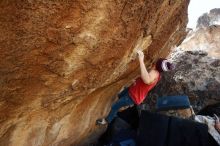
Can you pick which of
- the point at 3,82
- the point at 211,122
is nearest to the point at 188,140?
the point at 211,122

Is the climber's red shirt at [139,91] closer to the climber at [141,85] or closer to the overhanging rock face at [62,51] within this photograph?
the climber at [141,85]

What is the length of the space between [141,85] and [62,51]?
2189 millimetres

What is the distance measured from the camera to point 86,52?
339 cm

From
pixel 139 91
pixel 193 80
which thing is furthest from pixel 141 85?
pixel 193 80

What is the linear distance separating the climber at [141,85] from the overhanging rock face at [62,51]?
25 centimetres

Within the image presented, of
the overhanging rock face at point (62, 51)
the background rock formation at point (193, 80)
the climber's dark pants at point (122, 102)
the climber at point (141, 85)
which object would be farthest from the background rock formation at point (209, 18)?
the overhanging rock face at point (62, 51)

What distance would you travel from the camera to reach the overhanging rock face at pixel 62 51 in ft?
8.64

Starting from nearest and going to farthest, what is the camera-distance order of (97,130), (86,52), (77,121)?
1. (86,52)
2. (77,121)
3. (97,130)

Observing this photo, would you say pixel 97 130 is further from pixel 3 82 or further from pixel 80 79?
pixel 3 82

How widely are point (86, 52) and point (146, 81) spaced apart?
1567 millimetres

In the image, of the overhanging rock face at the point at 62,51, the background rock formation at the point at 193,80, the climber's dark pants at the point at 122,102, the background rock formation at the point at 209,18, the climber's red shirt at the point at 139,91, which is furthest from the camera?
the background rock formation at the point at 209,18

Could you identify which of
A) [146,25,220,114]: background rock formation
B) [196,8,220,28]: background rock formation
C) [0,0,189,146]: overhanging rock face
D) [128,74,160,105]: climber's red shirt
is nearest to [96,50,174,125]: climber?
[128,74,160,105]: climber's red shirt

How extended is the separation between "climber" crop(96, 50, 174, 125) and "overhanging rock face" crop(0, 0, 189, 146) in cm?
25

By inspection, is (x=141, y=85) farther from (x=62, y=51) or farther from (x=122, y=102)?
(x=62, y=51)
